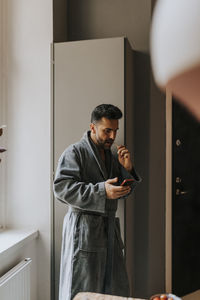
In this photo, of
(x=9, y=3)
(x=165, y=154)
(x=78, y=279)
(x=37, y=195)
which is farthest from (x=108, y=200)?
(x=9, y=3)

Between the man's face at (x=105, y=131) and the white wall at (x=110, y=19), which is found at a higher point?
the white wall at (x=110, y=19)

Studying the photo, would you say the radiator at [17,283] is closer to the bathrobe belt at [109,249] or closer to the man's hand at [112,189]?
the bathrobe belt at [109,249]

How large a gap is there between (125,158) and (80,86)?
63 cm

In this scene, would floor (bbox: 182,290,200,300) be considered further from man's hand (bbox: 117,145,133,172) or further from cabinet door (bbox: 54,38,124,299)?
man's hand (bbox: 117,145,133,172)

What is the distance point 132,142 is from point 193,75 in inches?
91.8

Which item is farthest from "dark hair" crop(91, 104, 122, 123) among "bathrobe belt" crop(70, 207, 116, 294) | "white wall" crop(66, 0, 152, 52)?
"white wall" crop(66, 0, 152, 52)

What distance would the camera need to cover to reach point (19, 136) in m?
2.40

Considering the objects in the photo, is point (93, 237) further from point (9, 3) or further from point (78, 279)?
point (9, 3)

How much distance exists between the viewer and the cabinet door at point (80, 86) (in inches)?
85.9

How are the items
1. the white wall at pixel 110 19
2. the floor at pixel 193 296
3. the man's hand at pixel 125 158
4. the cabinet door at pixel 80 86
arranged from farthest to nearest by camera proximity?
the floor at pixel 193 296 → the white wall at pixel 110 19 → the cabinet door at pixel 80 86 → the man's hand at pixel 125 158

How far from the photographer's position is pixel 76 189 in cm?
175

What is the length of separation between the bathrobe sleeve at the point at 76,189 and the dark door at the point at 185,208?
1084mm

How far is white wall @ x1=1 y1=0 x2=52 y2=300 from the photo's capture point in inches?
92.6

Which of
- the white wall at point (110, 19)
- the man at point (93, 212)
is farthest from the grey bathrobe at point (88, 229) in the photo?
the white wall at point (110, 19)
